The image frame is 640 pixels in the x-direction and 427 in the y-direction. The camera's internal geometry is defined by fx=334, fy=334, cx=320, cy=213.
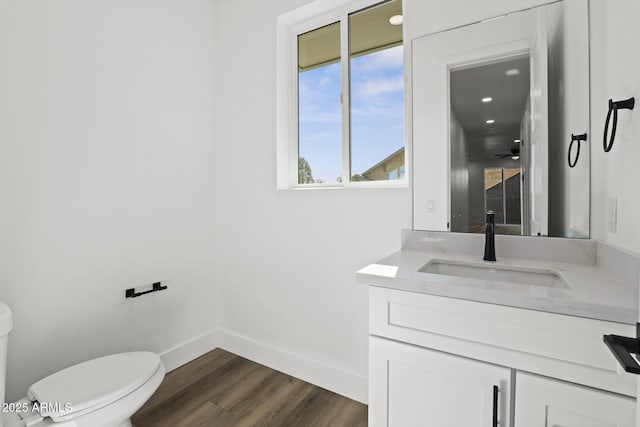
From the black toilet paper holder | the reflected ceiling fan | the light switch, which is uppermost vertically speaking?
the reflected ceiling fan

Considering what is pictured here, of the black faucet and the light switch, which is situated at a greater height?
the light switch

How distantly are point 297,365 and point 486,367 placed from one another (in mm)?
1346

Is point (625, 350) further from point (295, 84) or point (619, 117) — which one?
point (295, 84)

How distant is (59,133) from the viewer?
160 centimetres

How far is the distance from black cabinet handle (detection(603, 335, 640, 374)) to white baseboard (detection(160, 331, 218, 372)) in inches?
86.3

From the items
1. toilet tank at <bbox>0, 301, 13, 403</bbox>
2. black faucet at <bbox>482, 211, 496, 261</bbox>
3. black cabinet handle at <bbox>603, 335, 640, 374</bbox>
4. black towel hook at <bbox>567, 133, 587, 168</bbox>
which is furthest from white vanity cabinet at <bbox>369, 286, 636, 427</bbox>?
toilet tank at <bbox>0, 301, 13, 403</bbox>

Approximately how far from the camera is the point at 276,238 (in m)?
2.13

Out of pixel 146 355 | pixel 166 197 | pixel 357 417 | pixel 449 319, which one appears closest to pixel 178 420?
pixel 146 355

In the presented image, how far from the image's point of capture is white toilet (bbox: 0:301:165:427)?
114cm

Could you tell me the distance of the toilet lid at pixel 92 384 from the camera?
117 centimetres

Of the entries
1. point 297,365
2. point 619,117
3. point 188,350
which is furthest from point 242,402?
point 619,117

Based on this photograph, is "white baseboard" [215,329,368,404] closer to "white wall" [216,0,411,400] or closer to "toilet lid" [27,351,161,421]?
"white wall" [216,0,411,400]

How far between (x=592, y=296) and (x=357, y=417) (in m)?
1.26

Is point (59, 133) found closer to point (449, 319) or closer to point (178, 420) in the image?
point (178, 420)
